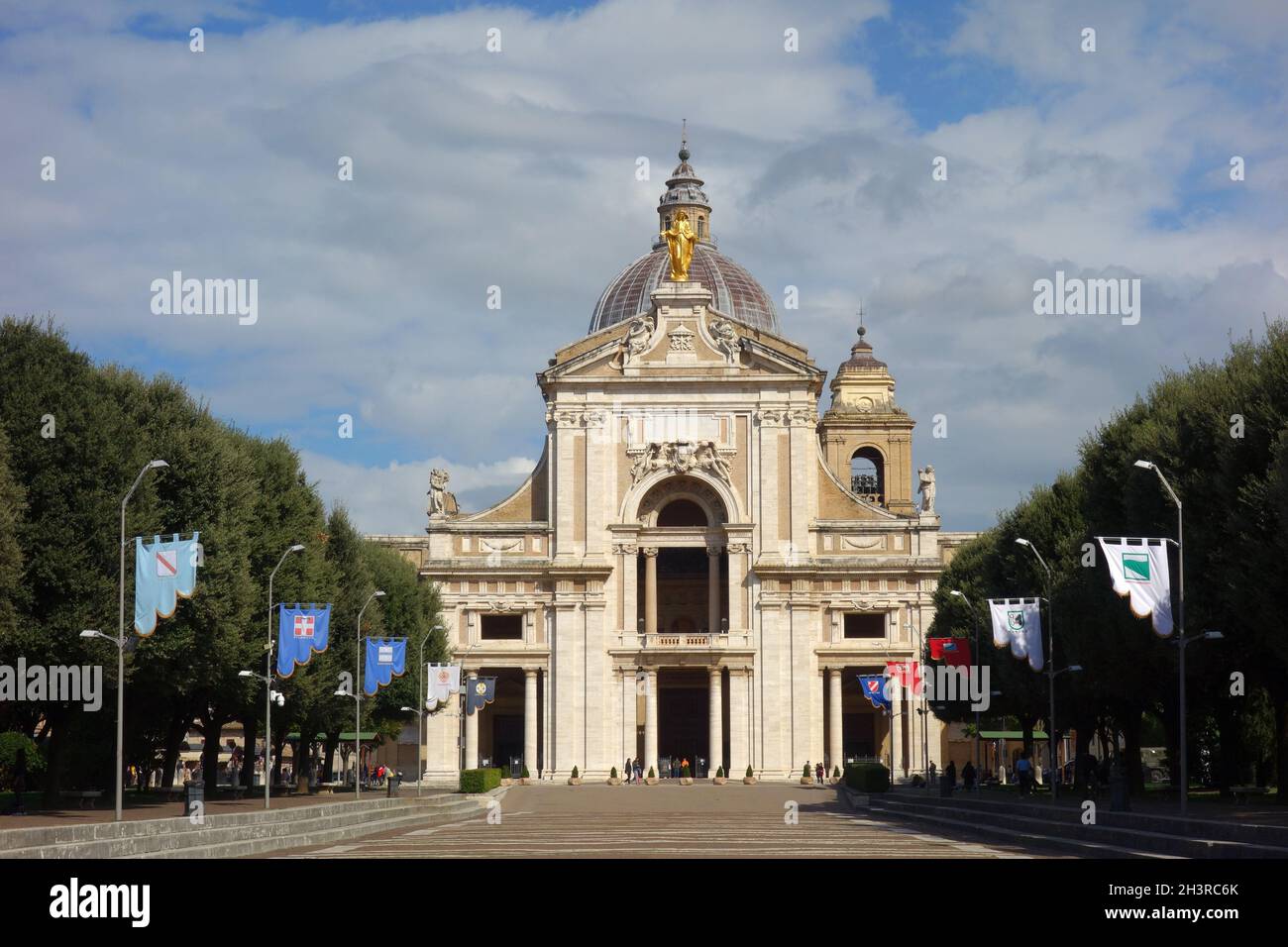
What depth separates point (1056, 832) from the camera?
4684 cm

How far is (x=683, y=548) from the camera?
11625cm

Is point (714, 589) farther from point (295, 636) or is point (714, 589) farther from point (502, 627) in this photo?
point (295, 636)

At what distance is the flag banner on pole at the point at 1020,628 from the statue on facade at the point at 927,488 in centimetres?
5021

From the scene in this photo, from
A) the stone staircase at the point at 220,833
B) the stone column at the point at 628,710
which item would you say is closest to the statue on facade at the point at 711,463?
the stone column at the point at 628,710

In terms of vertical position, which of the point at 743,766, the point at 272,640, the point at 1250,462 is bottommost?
the point at 743,766

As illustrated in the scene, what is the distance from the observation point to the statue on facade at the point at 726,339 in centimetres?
11350

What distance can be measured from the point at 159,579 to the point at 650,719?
64.3 metres

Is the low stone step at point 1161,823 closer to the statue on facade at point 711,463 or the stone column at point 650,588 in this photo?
the stone column at point 650,588

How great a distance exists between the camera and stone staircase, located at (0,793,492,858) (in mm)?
36375

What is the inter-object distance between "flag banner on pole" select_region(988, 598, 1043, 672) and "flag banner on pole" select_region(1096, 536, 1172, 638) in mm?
14343

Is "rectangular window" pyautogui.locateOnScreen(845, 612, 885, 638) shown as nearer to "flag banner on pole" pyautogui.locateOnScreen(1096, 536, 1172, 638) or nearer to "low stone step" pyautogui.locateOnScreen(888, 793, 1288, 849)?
"low stone step" pyautogui.locateOnScreen(888, 793, 1288, 849)
